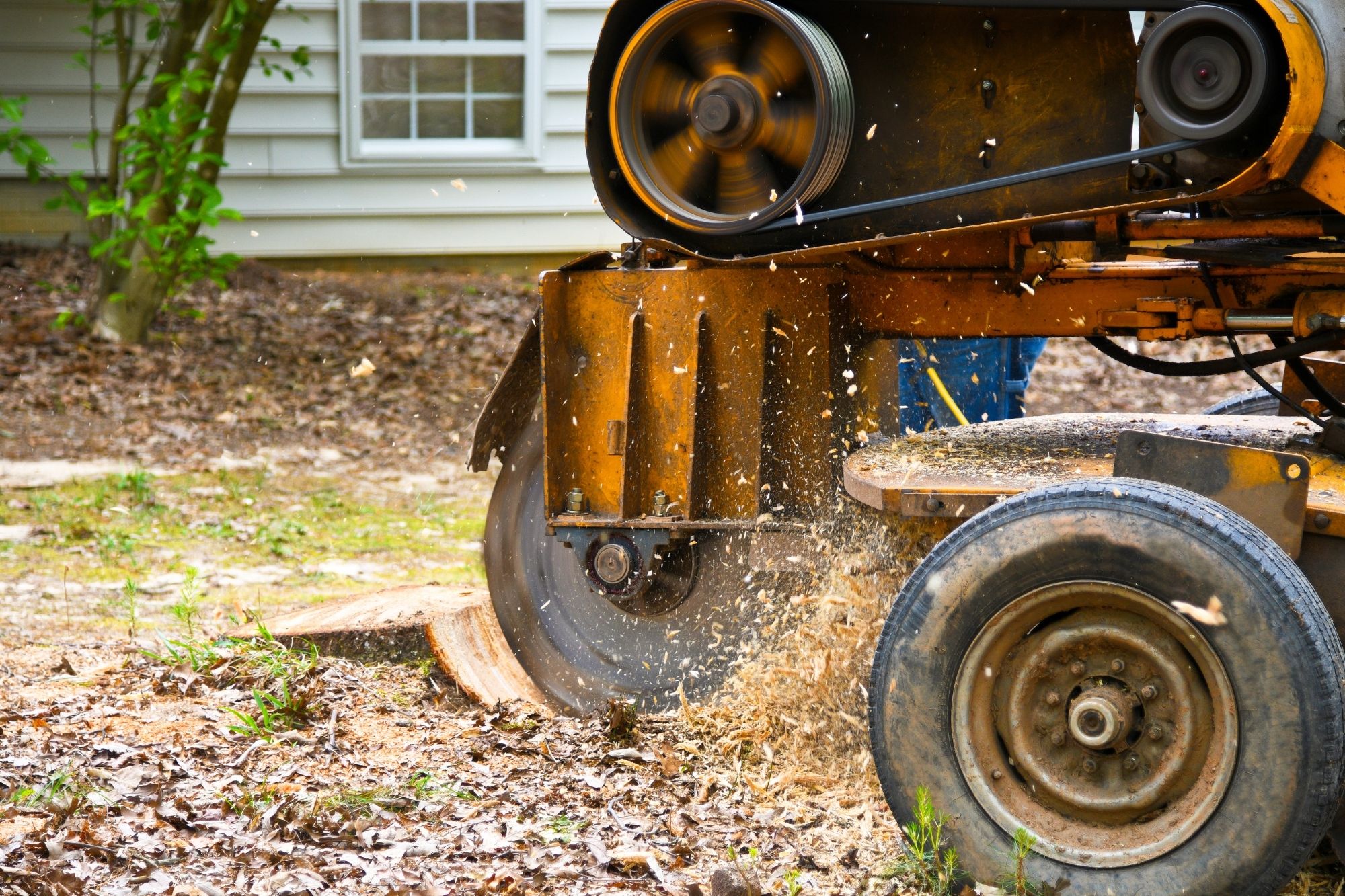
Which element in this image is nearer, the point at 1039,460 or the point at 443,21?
the point at 1039,460

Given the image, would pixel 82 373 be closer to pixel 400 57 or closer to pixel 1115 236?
pixel 400 57

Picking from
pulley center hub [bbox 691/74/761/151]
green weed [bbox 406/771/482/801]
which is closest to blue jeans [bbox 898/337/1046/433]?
pulley center hub [bbox 691/74/761/151]

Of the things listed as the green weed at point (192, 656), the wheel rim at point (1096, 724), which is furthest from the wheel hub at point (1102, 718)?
the green weed at point (192, 656)

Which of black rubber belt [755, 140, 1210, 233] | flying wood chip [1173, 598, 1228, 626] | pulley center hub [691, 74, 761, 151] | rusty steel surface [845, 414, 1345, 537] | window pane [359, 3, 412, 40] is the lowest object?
flying wood chip [1173, 598, 1228, 626]

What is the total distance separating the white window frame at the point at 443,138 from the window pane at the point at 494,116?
68 mm

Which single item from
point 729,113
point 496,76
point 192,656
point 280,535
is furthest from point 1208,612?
point 496,76

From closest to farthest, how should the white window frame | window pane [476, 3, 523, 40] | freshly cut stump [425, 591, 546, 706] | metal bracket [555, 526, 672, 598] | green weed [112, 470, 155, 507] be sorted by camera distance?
metal bracket [555, 526, 672, 598]
freshly cut stump [425, 591, 546, 706]
green weed [112, 470, 155, 507]
the white window frame
window pane [476, 3, 523, 40]

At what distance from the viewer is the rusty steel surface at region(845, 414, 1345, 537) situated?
3080mm

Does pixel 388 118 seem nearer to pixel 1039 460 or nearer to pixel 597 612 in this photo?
pixel 597 612

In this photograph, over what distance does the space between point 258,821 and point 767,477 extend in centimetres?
169

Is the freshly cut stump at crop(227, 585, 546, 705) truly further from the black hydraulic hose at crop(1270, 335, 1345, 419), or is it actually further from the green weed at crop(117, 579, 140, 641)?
the black hydraulic hose at crop(1270, 335, 1345, 419)

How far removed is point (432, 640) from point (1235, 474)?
8.75 feet

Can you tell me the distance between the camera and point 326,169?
36.2ft

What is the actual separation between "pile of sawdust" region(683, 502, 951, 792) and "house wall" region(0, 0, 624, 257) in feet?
23.8
